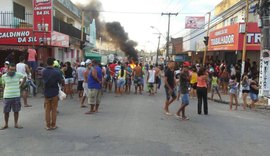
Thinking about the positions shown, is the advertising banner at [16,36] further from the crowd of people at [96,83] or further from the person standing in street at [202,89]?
the person standing in street at [202,89]

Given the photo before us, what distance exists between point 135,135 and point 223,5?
82.5 feet

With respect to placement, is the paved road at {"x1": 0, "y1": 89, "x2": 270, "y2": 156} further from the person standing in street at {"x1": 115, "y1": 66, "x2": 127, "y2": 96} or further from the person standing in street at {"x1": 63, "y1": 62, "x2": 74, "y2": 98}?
the person standing in street at {"x1": 115, "y1": 66, "x2": 127, "y2": 96}

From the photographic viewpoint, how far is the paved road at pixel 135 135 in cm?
676

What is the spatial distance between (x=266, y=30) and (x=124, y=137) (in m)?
11.3

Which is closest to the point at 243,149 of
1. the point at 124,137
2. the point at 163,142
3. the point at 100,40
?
the point at 163,142

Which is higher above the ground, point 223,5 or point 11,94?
point 223,5

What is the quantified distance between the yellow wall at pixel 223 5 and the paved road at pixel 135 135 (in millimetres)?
18047

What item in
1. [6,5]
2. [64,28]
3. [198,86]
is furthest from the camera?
[64,28]

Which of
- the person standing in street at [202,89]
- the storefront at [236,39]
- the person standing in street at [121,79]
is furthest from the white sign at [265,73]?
the person standing in street at [121,79]

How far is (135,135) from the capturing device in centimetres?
808

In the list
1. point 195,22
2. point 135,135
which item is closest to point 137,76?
point 135,135

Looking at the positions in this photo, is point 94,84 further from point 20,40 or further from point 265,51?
point 20,40

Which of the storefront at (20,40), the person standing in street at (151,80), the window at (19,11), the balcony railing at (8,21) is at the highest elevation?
the window at (19,11)

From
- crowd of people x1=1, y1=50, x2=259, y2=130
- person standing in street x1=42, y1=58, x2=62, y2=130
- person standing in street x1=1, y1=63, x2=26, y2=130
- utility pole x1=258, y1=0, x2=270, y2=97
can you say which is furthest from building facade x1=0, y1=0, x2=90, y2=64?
person standing in street x1=42, y1=58, x2=62, y2=130
